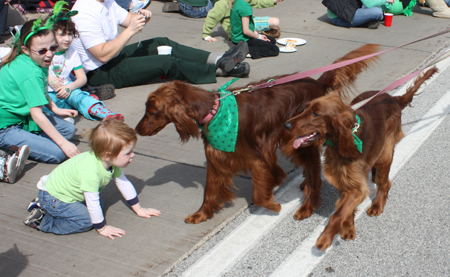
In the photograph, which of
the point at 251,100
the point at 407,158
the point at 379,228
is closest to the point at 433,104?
the point at 407,158

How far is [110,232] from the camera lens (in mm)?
3141

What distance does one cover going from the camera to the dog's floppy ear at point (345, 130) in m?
2.73

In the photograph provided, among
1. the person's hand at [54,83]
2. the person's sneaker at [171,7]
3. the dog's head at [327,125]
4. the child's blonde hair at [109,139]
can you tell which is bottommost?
the person's sneaker at [171,7]

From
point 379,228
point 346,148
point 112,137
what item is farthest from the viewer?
point 379,228

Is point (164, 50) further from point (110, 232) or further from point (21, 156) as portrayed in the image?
point (110, 232)

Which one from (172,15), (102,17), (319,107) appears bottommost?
(172,15)

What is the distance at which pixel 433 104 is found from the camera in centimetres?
560

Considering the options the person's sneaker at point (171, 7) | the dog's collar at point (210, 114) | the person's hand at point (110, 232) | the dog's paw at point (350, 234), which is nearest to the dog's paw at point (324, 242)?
the dog's paw at point (350, 234)

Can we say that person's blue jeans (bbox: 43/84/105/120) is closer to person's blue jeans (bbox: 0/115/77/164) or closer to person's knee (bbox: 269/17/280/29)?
person's blue jeans (bbox: 0/115/77/164)

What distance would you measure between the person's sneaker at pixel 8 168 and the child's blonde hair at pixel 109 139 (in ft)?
3.75

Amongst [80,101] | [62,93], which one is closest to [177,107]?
[62,93]

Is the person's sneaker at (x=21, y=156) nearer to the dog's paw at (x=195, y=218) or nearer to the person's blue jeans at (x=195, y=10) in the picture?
the dog's paw at (x=195, y=218)

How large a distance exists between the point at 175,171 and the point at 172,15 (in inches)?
269

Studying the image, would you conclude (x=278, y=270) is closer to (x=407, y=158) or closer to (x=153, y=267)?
(x=153, y=267)
